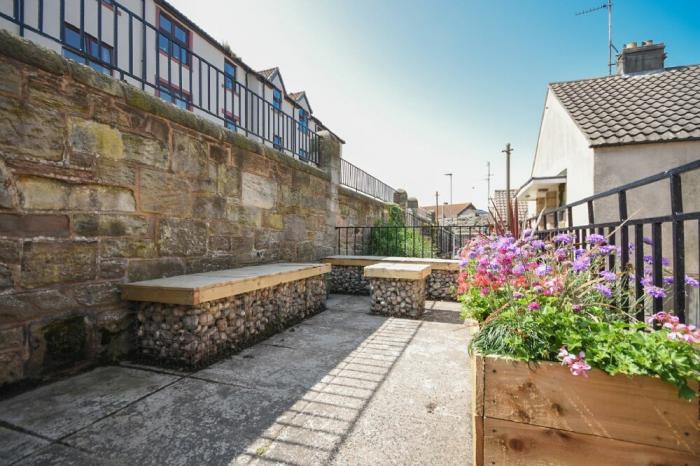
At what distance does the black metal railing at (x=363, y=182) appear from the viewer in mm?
8526

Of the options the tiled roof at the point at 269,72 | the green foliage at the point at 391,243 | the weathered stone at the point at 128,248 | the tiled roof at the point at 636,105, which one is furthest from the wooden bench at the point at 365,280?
the tiled roof at the point at 269,72

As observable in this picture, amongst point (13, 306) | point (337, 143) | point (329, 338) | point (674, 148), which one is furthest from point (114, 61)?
point (674, 148)

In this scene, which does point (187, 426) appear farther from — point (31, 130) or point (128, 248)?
point (31, 130)

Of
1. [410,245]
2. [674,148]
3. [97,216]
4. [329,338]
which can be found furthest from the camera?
[410,245]

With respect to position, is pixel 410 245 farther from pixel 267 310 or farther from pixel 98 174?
pixel 98 174

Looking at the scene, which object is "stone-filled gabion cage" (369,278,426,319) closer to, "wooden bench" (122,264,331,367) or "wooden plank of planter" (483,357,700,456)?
"wooden bench" (122,264,331,367)

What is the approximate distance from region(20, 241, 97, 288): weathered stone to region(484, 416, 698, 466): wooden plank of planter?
2.70 m

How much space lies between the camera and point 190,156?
3.27 metres

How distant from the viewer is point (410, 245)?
8594 millimetres

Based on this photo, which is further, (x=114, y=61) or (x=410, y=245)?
(x=410, y=245)

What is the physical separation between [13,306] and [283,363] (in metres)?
1.74

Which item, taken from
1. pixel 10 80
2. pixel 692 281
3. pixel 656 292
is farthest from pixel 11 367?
pixel 692 281

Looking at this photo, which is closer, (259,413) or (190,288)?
(259,413)

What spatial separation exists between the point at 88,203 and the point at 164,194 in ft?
2.09
